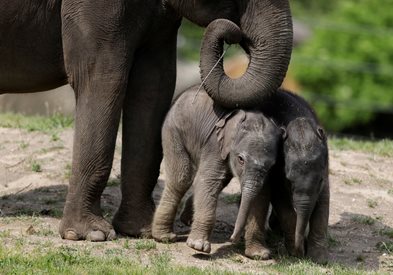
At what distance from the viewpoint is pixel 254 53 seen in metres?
8.65

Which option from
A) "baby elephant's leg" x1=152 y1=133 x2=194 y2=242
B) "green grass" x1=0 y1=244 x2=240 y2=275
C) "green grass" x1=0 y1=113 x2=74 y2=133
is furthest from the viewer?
"green grass" x1=0 y1=113 x2=74 y2=133

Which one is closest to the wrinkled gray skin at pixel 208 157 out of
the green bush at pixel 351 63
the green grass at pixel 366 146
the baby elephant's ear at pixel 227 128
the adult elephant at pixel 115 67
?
the baby elephant's ear at pixel 227 128

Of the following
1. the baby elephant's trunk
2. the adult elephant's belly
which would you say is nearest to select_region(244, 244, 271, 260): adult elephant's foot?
the baby elephant's trunk

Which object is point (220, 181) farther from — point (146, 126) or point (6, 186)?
point (6, 186)

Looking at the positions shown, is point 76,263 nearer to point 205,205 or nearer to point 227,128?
point 205,205

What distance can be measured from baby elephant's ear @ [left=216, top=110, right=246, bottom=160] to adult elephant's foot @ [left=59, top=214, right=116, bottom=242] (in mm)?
1162

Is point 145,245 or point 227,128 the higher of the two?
point 227,128

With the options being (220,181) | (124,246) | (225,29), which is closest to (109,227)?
(124,246)

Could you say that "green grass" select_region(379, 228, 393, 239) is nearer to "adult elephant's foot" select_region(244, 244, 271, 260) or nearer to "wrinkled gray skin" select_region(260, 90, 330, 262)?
"wrinkled gray skin" select_region(260, 90, 330, 262)

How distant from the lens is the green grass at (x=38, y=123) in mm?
12117

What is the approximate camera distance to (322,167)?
8336 mm

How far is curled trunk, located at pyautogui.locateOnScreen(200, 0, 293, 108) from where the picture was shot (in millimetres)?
8570

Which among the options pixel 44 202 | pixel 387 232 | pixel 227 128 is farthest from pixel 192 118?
pixel 387 232

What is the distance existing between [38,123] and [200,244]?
14.3ft
